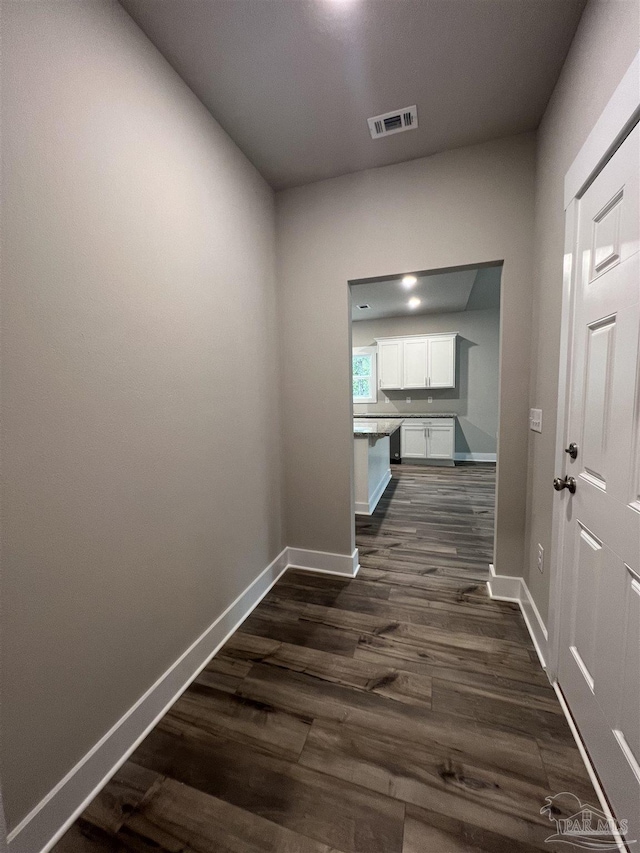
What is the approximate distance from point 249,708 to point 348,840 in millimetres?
591

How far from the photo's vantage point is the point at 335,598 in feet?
7.18

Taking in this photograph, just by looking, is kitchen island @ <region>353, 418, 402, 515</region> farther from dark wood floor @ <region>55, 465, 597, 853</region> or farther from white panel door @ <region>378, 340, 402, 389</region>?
white panel door @ <region>378, 340, 402, 389</region>

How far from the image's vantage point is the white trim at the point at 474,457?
626 cm

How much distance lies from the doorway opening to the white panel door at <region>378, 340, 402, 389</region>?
0.8 inches

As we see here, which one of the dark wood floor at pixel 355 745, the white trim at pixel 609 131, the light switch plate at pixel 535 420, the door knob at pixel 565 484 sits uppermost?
the white trim at pixel 609 131

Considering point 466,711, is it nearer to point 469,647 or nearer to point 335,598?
point 469,647

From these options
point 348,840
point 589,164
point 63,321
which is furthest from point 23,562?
point 589,164

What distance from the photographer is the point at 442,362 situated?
6.05 m

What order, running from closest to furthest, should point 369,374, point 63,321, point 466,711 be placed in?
point 63,321, point 466,711, point 369,374

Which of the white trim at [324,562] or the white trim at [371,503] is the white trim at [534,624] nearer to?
the white trim at [324,562]

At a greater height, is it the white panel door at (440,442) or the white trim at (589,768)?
the white panel door at (440,442)

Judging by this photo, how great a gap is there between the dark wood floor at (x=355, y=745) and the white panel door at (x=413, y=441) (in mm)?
4183

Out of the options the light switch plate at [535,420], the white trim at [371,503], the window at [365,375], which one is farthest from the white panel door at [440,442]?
the light switch plate at [535,420]

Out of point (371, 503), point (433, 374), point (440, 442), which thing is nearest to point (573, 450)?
point (371, 503)
